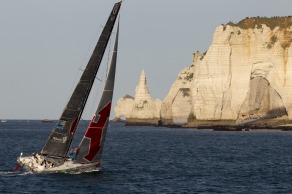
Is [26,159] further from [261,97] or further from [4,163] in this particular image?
[261,97]

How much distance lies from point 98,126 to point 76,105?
1.91 m

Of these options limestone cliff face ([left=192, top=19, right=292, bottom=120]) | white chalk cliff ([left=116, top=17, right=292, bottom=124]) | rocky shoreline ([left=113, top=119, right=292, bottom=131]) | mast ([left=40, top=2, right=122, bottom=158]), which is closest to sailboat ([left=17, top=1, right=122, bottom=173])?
mast ([left=40, top=2, right=122, bottom=158])

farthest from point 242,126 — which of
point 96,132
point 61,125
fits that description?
point 61,125

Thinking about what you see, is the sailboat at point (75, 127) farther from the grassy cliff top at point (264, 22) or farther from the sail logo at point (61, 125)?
the grassy cliff top at point (264, 22)

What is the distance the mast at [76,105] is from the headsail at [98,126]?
921 mm

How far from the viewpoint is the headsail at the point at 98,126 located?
3970 cm

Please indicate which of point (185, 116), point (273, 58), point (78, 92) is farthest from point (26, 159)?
point (185, 116)

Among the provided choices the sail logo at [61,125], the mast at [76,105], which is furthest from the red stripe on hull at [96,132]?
the sail logo at [61,125]

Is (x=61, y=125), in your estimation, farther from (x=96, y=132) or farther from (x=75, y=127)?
(x=96, y=132)

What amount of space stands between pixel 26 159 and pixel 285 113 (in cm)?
9295

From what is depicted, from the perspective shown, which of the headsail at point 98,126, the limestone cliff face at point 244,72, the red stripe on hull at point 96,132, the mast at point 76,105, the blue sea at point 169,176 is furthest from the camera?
the limestone cliff face at point 244,72

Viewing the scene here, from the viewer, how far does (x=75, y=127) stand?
40.2m

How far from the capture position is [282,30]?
127 meters

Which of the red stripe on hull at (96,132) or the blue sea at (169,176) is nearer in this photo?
the blue sea at (169,176)
